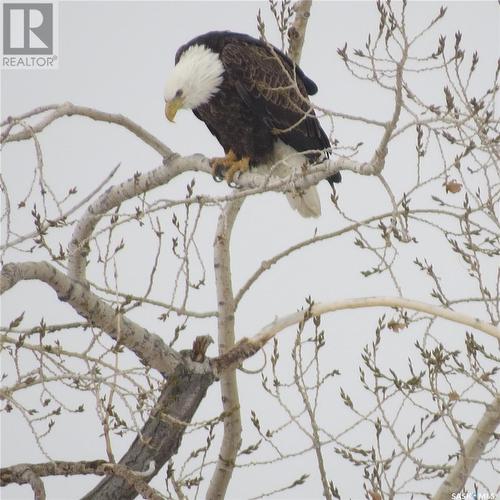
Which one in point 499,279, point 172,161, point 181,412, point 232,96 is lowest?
point 181,412

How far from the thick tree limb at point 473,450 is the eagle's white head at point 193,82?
2043 millimetres

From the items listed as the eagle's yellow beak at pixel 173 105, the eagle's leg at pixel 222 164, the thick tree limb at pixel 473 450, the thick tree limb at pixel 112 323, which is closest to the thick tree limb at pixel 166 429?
the thick tree limb at pixel 112 323

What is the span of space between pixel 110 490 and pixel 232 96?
2.11m

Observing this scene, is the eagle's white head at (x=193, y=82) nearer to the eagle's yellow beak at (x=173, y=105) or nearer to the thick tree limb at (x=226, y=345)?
the eagle's yellow beak at (x=173, y=105)

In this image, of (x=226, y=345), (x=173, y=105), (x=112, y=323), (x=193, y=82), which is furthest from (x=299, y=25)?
(x=112, y=323)

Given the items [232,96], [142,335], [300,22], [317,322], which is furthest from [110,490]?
[300,22]

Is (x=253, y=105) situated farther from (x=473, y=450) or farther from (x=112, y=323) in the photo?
(x=473, y=450)

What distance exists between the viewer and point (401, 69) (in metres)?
2.42

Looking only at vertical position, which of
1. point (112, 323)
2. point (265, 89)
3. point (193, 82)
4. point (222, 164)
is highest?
point (193, 82)

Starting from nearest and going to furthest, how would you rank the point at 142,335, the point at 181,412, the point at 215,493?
the point at 181,412
the point at 142,335
the point at 215,493

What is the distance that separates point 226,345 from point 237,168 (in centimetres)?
106

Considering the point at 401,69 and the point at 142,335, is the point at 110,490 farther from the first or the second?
the point at 401,69

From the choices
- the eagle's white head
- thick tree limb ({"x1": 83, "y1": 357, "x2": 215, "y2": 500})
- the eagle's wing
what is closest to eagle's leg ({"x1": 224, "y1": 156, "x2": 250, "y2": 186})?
the eagle's wing

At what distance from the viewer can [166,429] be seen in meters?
2.93
